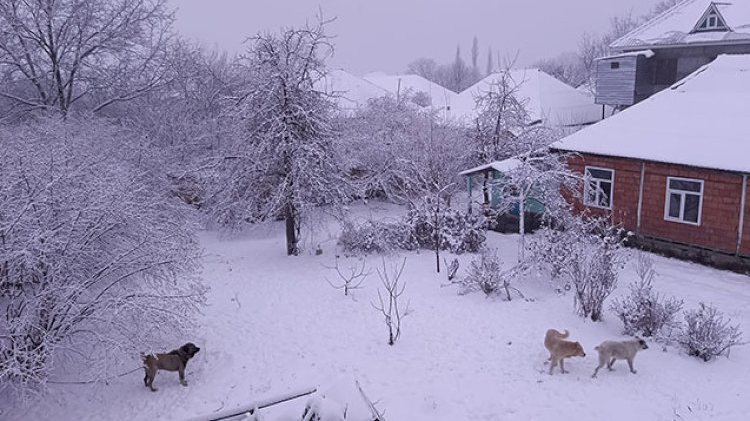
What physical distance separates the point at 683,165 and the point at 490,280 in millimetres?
6538

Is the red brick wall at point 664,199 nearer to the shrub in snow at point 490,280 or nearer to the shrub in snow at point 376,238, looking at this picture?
the shrub in snow at point 490,280

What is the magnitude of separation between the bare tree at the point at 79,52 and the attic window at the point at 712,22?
2538 cm

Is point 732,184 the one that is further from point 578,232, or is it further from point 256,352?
point 256,352

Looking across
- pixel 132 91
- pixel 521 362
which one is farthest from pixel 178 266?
pixel 132 91

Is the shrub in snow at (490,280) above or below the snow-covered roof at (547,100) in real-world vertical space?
below

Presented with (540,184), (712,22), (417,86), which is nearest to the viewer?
(540,184)

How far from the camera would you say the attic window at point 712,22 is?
27202mm

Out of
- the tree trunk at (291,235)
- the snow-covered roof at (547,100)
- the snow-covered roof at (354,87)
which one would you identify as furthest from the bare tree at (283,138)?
the snow-covered roof at (354,87)

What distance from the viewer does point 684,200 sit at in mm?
15250

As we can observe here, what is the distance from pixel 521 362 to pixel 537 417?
168 centimetres

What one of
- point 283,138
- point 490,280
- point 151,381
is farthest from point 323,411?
point 283,138

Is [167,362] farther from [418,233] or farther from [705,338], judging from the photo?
[418,233]

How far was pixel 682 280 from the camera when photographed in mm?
13602

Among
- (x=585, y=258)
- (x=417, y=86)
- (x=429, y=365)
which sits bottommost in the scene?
(x=429, y=365)
